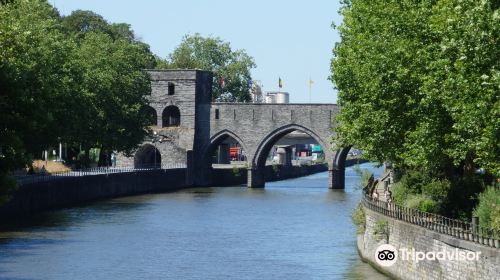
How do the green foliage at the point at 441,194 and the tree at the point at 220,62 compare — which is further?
the tree at the point at 220,62

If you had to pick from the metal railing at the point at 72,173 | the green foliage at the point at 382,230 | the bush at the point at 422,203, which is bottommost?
the green foliage at the point at 382,230

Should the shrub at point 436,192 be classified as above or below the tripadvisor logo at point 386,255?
above

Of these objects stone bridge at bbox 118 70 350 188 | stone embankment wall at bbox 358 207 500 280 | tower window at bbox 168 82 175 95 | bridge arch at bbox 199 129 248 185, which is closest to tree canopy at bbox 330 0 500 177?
stone embankment wall at bbox 358 207 500 280

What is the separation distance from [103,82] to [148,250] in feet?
126

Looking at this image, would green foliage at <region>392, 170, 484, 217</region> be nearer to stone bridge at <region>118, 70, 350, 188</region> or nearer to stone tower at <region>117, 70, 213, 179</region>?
stone bridge at <region>118, 70, 350, 188</region>

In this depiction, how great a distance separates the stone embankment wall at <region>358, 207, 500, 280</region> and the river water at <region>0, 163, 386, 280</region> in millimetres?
1102

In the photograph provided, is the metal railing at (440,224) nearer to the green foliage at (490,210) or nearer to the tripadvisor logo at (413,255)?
the green foliage at (490,210)

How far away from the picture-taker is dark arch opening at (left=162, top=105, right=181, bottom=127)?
116438mm

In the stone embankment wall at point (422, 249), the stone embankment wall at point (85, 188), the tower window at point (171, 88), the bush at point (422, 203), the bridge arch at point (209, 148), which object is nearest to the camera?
the stone embankment wall at point (422, 249)

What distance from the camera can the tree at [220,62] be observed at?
155 meters

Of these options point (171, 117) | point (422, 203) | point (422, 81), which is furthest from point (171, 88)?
point (422, 81)

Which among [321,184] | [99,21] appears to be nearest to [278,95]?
[99,21]

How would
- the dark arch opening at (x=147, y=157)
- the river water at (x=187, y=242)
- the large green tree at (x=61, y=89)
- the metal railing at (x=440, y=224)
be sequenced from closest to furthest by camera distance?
1. the metal railing at (x=440, y=224)
2. the large green tree at (x=61, y=89)
3. the river water at (x=187, y=242)
4. the dark arch opening at (x=147, y=157)

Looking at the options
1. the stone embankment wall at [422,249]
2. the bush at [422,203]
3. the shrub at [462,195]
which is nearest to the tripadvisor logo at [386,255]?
the stone embankment wall at [422,249]
